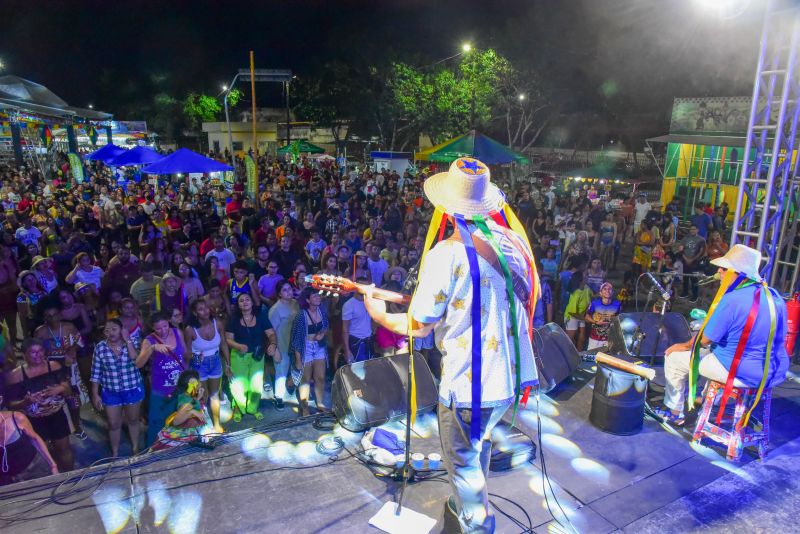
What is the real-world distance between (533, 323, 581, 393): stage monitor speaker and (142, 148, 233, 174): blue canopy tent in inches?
317

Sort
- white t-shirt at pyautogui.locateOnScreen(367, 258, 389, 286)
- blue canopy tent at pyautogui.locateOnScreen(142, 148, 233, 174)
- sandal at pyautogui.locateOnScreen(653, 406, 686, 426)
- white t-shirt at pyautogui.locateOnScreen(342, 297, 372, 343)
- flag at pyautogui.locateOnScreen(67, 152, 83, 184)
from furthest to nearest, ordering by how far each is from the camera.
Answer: flag at pyautogui.locateOnScreen(67, 152, 83, 184)
blue canopy tent at pyautogui.locateOnScreen(142, 148, 233, 174)
white t-shirt at pyautogui.locateOnScreen(367, 258, 389, 286)
white t-shirt at pyautogui.locateOnScreen(342, 297, 372, 343)
sandal at pyautogui.locateOnScreen(653, 406, 686, 426)

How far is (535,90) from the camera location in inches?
953

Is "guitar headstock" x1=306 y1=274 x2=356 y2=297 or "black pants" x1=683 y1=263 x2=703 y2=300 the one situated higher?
"guitar headstock" x1=306 y1=274 x2=356 y2=297

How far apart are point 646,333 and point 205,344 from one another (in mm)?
4557

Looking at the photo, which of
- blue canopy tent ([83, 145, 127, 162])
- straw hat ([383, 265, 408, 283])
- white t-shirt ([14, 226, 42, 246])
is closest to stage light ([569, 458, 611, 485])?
straw hat ([383, 265, 408, 283])

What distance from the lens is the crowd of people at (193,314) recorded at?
4.62 metres

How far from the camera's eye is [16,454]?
3.96m

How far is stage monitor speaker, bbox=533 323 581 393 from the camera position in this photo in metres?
4.76

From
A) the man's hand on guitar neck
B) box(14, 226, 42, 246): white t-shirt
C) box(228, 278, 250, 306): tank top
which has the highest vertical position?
the man's hand on guitar neck

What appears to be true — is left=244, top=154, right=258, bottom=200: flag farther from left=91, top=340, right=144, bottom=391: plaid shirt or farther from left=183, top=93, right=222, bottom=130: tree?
left=183, top=93, right=222, bottom=130: tree

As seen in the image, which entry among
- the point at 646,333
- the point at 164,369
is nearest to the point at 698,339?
the point at 646,333

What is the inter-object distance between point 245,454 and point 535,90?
2368cm

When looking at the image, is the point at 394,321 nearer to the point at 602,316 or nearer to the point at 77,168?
the point at 602,316

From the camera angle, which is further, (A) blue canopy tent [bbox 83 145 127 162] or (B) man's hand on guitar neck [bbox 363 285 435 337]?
(A) blue canopy tent [bbox 83 145 127 162]
